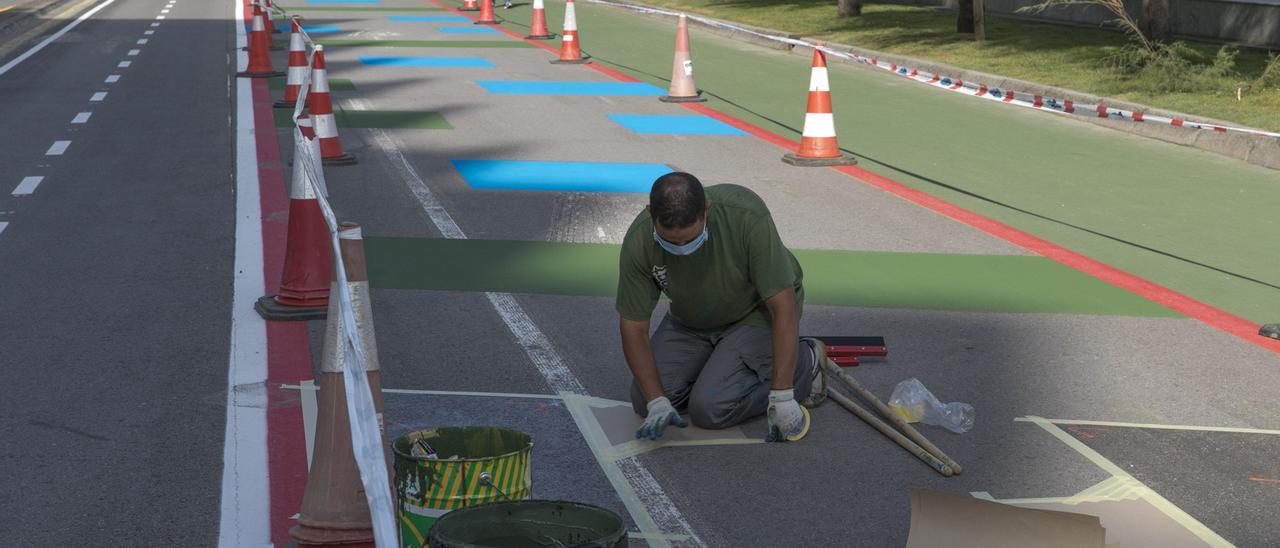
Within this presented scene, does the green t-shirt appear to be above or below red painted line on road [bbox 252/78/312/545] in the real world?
above

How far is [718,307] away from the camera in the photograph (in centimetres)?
597

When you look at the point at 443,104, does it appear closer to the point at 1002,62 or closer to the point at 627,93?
the point at 627,93

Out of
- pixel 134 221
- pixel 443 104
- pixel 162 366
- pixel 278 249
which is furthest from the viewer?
pixel 443 104

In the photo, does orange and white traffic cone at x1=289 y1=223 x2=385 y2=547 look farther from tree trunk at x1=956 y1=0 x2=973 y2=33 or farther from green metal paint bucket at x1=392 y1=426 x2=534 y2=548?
tree trunk at x1=956 y1=0 x2=973 y2=33

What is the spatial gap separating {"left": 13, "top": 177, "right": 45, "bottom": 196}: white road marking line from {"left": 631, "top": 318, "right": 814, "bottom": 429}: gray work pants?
6850 mm

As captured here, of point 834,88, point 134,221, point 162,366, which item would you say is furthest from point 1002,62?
point 162,366

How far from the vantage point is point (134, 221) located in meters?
10.2

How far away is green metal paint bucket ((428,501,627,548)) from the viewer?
399cm

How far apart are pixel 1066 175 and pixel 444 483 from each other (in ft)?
31.0

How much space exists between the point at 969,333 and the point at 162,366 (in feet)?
12.2

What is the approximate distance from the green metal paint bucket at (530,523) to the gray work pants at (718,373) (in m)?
1.86

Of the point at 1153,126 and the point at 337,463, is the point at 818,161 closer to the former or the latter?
the point at 1153,126

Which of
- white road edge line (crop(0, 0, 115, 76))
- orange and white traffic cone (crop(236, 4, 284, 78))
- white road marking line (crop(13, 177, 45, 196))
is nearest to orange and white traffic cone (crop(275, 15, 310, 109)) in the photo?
white road marking line (crop(13, 177, 45, 196))

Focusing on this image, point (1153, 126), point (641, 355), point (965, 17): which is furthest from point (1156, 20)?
point (641, 355)
